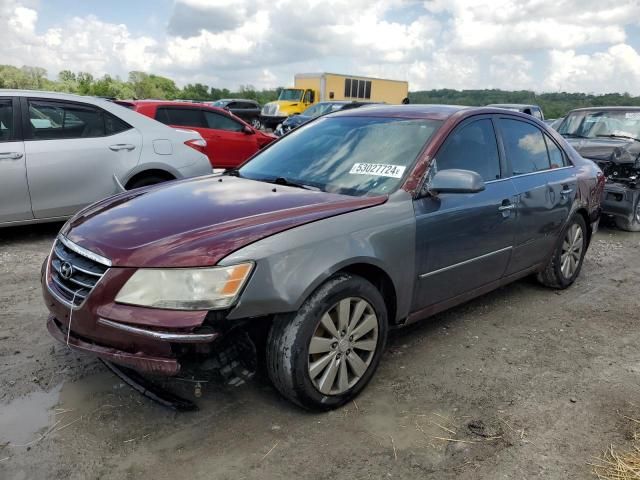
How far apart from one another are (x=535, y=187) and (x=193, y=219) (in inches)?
105

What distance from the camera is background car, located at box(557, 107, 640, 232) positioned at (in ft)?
24.2

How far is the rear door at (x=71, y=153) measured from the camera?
5.51 meters

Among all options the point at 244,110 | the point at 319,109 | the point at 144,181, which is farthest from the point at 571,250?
the point at 244,110

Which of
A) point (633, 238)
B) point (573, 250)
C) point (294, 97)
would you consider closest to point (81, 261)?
point (573, 250)

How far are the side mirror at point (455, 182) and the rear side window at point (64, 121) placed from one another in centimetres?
423

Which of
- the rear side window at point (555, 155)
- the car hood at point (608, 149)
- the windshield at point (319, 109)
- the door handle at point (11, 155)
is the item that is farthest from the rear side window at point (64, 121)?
the windshield at point (319, 109)

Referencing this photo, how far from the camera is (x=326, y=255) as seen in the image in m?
2.68

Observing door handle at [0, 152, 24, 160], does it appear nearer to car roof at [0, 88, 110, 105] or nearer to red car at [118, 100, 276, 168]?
car roof at [0, 88, 110, 105]

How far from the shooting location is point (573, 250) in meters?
4.90

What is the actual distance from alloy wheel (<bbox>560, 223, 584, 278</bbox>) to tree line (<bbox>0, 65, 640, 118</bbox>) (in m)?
5.87

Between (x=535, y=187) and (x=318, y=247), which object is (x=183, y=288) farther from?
(x=535, y=187)

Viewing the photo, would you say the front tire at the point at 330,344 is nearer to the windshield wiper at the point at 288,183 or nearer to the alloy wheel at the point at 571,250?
the windshield wiper at the point at 288,183

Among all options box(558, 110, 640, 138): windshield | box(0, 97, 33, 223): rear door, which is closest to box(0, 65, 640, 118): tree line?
box(558, 110, 640, 138): windshield

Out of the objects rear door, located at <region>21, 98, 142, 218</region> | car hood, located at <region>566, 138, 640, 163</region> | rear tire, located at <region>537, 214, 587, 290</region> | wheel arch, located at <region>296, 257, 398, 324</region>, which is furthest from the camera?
car hood, located at <region>566, 138, 640, 163</region>
